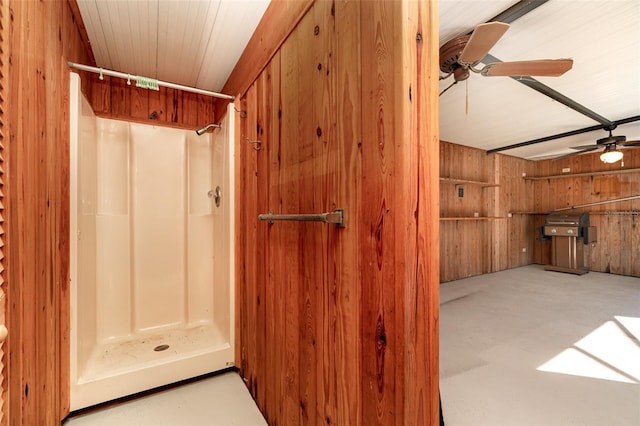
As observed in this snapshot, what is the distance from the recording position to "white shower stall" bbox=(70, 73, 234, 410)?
168 cm

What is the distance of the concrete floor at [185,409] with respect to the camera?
59.5 inches

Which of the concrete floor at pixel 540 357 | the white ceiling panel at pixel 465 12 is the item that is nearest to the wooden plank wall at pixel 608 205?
the concrete floor at pixel 540 357

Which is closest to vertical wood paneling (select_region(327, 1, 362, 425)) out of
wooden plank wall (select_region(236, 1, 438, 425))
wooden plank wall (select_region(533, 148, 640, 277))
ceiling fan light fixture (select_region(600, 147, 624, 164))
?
wooden plank wall (select_region(236, 1, 438, 425))

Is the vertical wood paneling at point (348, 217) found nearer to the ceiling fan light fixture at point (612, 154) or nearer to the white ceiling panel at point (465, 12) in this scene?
the white ceiling panel at point (465, 12)

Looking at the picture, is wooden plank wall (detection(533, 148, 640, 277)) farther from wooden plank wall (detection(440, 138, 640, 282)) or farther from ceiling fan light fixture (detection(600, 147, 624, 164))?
ceiling fan light fixture (detection(600, 147, 624, 164))

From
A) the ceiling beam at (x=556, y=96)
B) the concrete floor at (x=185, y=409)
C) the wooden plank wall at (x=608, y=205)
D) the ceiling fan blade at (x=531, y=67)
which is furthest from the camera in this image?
the wooden plank wall at (x=608, y=205)

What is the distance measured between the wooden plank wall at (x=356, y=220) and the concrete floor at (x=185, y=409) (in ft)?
1.15

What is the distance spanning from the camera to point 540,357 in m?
2.21

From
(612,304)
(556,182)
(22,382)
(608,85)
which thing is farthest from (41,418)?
(556,182)

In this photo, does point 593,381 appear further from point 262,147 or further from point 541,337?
point 262,147

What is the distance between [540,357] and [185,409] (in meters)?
2.74

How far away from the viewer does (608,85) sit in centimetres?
277

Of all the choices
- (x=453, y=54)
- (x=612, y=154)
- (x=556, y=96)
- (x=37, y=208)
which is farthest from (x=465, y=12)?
(x=612, y=154)

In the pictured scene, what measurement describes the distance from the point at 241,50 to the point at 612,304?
17.5 feet
